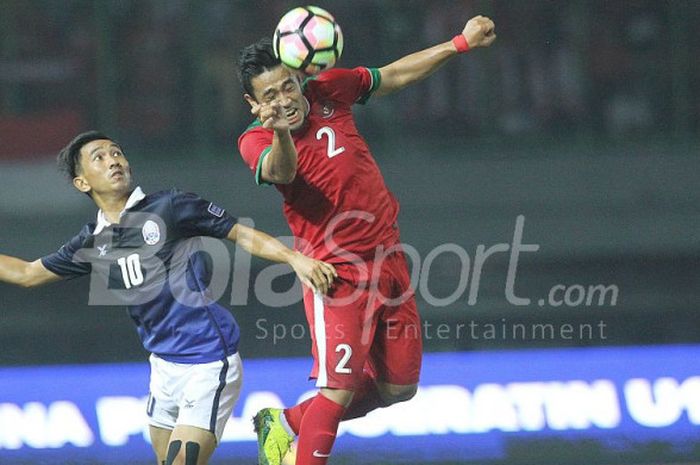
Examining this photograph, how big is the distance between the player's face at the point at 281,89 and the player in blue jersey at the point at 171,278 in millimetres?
418

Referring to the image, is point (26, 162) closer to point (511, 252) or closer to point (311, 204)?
point (511, 252)

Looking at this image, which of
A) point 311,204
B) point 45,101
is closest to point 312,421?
point 311,204

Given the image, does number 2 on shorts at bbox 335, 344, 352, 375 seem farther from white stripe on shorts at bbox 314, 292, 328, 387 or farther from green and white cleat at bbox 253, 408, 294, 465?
green and white cleat at bbox 253, 408, 294, 465

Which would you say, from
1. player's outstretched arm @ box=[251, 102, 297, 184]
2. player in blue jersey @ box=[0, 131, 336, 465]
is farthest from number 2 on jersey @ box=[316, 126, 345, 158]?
player in blue jersey @ box=[0, 131, 336, 465]

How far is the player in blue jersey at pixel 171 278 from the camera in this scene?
4.63 metres

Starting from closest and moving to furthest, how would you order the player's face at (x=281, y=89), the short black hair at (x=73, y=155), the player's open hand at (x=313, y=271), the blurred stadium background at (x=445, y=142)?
1. the player's open hand at (x=313, y=271)
2. the player's face at (x=281, y=89)
3. the short black hair at (x=73, y=155)
4. the blurred stadium background at (x=445, y=142)

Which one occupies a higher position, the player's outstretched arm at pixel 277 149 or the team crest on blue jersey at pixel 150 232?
the player's outstretched arm at pixel 277 149

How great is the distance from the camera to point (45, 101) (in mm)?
7531

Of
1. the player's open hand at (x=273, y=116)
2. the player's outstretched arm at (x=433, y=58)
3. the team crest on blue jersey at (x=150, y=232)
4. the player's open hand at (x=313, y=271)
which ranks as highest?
the player's outstretched arm at (x=433, y=58)

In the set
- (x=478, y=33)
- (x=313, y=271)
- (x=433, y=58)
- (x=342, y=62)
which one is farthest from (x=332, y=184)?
(x=342, y=62)

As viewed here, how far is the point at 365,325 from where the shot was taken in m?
4.74

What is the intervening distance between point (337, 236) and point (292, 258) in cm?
34

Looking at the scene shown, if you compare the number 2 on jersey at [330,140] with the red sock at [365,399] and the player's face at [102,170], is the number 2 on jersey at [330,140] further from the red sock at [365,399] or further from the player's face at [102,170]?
the red sock at [365,399]

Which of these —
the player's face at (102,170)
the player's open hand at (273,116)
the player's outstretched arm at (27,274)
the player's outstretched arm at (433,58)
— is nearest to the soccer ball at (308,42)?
the player's open hand at (273,116)
